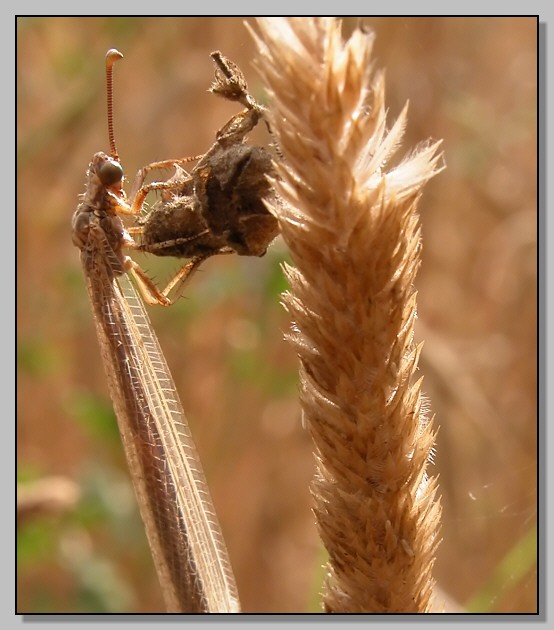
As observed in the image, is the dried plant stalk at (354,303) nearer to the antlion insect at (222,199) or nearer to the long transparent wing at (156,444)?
→ the antlion insect at (222,199)

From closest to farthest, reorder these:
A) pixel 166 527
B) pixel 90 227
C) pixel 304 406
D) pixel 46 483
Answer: pixel 304 406, pixel 166 527, pixel 90 227, pixel 46 483

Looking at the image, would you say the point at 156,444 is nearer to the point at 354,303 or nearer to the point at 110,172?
the point at 110,172

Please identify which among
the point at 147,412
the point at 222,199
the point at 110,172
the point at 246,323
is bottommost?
the point at 147,412

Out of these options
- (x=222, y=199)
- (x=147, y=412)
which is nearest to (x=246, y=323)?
(x=147, y=412)

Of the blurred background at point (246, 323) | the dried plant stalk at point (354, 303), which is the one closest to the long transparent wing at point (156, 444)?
the dried plant stalk at point (354, 303)

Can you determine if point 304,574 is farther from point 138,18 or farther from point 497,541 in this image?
point 138,18

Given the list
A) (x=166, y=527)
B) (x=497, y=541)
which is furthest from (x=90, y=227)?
(x=497, y=541)

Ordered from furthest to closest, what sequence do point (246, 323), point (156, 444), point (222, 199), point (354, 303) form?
point (246, 323) → point (156, 444) → point (222, 199) → point (354, 303)
